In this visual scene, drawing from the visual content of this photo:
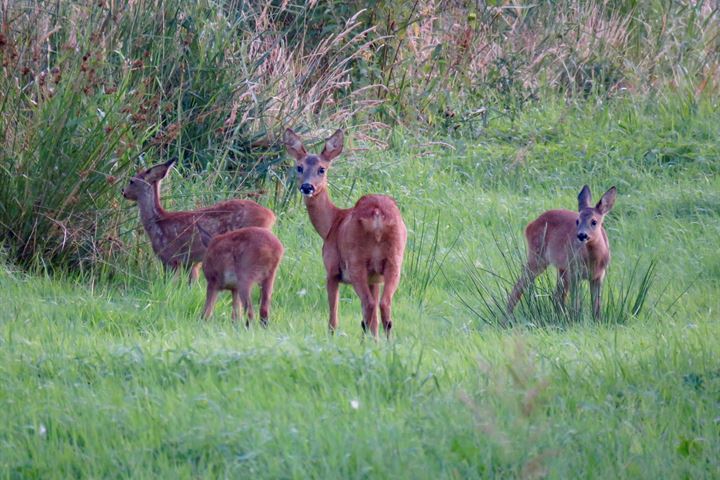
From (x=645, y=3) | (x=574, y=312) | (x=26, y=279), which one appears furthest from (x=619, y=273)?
(x=645, y=3)

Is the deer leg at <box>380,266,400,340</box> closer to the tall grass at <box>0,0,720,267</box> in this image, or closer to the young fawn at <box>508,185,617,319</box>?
the young fawn at <box>508,185,617,319</box>

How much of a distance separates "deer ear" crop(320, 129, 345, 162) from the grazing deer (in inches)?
26.6

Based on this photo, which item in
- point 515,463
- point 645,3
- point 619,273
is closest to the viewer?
point 515,463

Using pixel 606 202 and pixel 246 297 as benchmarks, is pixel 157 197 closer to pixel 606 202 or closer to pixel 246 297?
pixel 246 297

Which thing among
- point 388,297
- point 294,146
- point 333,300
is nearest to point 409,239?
point 294,146

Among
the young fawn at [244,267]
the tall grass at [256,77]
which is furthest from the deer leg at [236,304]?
the tall grass at [256,77]

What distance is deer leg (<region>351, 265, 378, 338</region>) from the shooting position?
298 inches

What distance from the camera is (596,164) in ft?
41.3

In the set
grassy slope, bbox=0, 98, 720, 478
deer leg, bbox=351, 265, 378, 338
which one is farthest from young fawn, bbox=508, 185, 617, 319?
deer leg, bbox=351, 265, 378, 338

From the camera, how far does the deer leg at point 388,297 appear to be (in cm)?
769

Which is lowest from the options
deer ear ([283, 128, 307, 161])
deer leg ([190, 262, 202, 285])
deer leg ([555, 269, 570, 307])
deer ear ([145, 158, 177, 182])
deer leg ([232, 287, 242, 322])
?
deer leg ([190, 262, 202, 285])

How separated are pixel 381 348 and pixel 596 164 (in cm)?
683

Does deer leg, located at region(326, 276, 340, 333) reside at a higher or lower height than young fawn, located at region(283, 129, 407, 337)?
lower

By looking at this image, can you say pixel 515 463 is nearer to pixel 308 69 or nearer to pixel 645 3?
pixel 308 69
